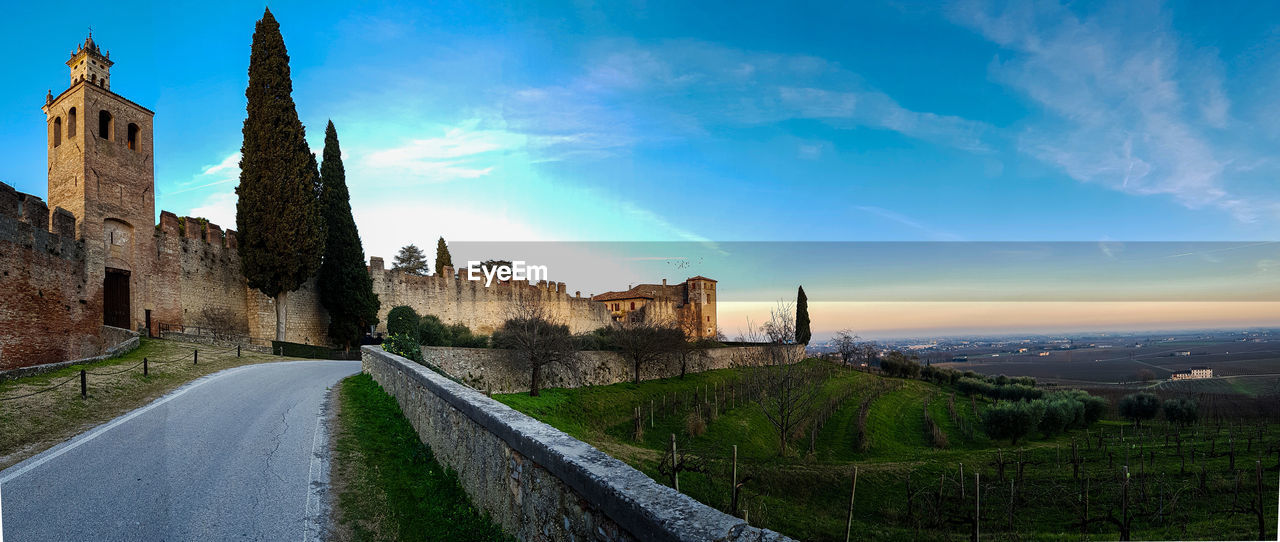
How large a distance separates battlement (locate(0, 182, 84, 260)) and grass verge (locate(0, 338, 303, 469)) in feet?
14.6

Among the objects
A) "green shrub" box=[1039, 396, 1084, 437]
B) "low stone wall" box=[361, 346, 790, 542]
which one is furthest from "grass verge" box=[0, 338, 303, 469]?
"green shrub" box=[1039, 396, 1084, 437]

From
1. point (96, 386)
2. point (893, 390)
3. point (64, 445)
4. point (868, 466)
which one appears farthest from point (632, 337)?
point (64, 445)

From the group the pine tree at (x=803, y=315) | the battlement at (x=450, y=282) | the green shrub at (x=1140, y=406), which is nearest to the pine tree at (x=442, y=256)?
the battlement at (x=450, y=282)

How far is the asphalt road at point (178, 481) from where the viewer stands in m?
5.07

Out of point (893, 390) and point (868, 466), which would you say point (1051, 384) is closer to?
point (893, 390)

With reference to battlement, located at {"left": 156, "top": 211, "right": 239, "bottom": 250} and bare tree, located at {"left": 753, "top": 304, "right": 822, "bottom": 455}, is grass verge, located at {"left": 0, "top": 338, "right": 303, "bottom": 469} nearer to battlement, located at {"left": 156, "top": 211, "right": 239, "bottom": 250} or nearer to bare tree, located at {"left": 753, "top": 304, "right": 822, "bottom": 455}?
battlement, located at {"left": 156, "top": 211, "right": 239, "bottom": 250}

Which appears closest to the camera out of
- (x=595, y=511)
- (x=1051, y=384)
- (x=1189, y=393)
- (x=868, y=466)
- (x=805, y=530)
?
(x=595, y=511)

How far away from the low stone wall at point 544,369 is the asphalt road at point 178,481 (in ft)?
40.0

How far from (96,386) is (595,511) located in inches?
565

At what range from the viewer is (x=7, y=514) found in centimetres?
527

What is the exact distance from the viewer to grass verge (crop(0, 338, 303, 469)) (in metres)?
8.38

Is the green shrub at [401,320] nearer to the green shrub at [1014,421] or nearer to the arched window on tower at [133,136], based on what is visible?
the arched window on tower at [133,136]

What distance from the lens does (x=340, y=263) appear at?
3173cm

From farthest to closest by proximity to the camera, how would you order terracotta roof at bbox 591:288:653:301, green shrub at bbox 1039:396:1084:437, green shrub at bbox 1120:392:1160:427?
terracotta roof at bbox 591:288:653:301, green shrub at bbox 1120:392:1160:427, green shrub at bbox 1039:396:1084:437
